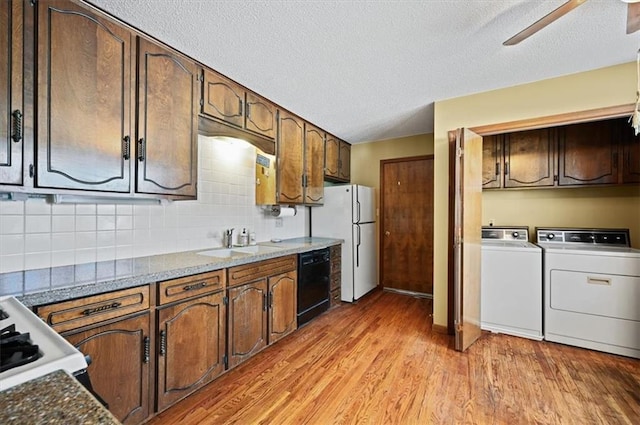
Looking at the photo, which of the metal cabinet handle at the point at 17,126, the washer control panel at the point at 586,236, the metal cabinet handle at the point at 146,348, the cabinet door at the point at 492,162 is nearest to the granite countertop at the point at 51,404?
the metal cabinet handle at the point at 146,348

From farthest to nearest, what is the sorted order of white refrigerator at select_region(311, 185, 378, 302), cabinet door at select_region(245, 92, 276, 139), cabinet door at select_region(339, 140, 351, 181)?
cabinet door at select_region(339, 140, 351, 181) → white refrigerator at select_region(311, 185, 378, 302) → cabinet door at select_region(245, 92, 276, 139)

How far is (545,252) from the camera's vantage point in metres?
2.63

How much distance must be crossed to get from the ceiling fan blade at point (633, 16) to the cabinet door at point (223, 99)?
8.05 ft

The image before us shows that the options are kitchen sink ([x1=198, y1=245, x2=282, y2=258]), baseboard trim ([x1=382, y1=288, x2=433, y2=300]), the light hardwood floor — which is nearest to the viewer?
the light hardwood floor

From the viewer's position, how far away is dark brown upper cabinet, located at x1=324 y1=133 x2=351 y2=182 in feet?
12.8

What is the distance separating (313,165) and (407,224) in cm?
171

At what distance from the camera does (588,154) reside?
9.22ft

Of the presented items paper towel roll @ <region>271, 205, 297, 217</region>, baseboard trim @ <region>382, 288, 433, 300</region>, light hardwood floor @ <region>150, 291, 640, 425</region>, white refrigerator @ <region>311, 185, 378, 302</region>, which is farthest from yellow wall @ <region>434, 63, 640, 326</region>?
paper towel roll @ <region>271, 205, 297, 217</region>

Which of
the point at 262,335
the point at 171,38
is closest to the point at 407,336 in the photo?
the point at 262,335

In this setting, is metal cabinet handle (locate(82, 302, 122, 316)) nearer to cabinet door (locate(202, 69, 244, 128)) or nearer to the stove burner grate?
the stove burner grate

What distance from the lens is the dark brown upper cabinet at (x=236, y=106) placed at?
2197 mm

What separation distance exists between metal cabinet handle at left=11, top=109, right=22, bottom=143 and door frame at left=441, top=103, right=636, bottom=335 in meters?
3.02

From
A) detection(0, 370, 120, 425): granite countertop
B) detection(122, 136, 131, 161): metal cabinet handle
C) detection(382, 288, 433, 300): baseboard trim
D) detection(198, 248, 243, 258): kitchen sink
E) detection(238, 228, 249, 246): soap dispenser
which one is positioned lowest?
detection(382, 288, 433, 300): baseboard trim

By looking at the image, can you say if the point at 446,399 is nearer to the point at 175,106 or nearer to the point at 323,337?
the point at 323,337
